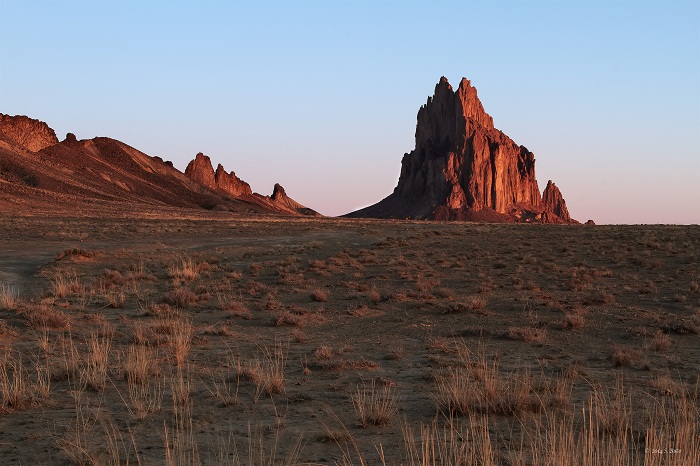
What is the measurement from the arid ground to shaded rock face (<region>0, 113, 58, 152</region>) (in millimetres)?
124296

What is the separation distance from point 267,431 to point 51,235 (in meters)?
→ 33.2

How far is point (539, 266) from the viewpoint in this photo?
982 inches

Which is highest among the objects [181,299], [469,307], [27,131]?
[27,131]

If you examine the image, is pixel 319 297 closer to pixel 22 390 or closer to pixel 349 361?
pixel 349 361

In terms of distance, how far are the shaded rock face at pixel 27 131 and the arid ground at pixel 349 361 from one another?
124296mm

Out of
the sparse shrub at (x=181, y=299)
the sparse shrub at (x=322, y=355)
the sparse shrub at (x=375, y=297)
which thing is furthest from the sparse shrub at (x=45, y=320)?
the sparse shrub at (x=375, y=297)

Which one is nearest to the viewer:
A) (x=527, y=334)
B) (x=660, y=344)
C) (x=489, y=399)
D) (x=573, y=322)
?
(x=489, y=399)

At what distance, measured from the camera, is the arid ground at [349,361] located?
20.2ft

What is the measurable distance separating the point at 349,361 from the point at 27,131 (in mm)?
149338

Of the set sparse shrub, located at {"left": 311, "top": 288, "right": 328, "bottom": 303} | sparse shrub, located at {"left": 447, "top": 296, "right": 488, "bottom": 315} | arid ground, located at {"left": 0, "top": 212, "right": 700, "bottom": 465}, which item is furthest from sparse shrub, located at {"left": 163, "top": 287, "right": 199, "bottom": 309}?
sparse shrub, located at {"left": 447, "top": 296, "right": 488, "bottom": 315}

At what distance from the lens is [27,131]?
139 m

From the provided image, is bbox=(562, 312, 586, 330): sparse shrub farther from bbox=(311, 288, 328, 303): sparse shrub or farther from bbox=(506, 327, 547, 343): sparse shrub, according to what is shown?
bbox=(311, 288, 328, 303): sparse shrub

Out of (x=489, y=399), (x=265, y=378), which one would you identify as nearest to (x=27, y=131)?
(x=265, y=378)

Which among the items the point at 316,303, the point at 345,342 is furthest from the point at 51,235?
the point at 345,342
